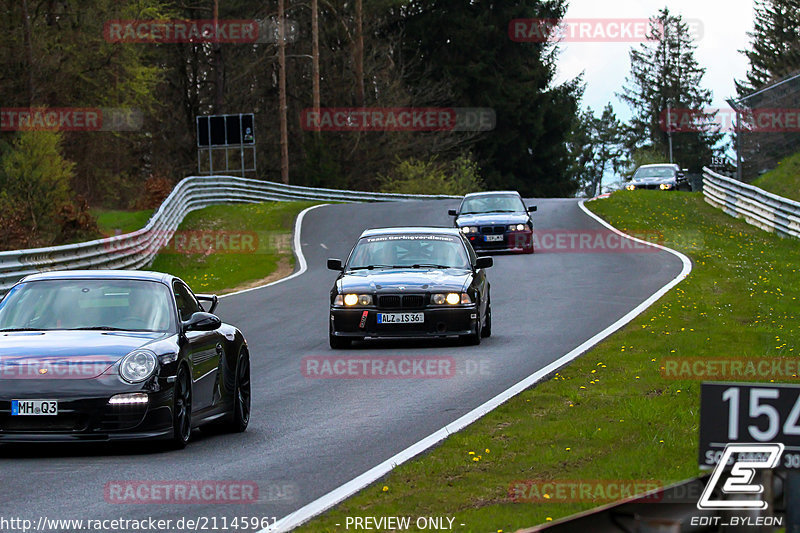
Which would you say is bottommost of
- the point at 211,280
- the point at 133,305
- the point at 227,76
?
the point at 211,280

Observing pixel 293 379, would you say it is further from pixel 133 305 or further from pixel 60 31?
pixel 60 31

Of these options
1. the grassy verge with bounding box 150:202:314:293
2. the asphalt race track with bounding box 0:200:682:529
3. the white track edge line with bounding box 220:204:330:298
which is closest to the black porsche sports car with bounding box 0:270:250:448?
the asphalt race track with bounding box 0:200:682:529

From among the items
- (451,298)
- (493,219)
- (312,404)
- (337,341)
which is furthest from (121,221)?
(312,404)

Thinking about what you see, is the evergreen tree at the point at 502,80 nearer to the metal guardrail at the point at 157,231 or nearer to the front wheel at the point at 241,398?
the metal guardrail at the point at 157,231

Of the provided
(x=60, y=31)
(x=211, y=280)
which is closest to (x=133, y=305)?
(x=211, y=280)

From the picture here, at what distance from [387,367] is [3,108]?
37368 millimetres

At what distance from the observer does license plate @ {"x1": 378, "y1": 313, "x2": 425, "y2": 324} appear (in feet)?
57.7

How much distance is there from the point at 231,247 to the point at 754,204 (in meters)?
15.4

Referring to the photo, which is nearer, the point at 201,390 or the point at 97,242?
the point at 201,390

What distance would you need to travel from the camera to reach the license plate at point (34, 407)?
965 centimetres

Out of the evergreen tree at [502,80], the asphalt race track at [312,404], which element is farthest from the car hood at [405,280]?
the evergreen tree at [502,80]

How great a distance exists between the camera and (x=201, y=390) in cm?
1080

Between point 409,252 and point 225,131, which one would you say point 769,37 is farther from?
point 409,252

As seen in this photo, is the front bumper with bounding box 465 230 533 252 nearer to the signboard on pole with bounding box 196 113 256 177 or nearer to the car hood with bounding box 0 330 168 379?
the car hood with bounding box 0 330 168 379
